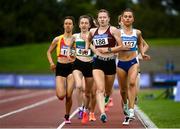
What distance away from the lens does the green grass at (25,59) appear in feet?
211

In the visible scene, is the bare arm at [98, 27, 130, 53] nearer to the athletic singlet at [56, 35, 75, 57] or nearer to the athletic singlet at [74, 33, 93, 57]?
the athletic singlet at [74, 33, 93, 57]

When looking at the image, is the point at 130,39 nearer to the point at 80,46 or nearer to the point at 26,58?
the point at 80,46

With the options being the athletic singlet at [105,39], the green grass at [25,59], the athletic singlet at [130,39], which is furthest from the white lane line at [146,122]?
the green grass at [25,59]

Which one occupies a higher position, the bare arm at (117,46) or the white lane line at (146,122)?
the bare arm at (117,46)

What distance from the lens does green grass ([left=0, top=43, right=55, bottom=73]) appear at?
211 feet

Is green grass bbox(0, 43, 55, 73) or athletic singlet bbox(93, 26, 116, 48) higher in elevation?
athletic singlet bbox(93, 26, 116, 48)

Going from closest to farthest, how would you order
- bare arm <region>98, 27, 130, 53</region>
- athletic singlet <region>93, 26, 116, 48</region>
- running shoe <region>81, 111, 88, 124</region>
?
bare arm <region>98, 27, 130, 53</region> < athletic singlet <region>93, 26, 116, 48</region> < running shoe <region>81, 111, 88, 124</region>

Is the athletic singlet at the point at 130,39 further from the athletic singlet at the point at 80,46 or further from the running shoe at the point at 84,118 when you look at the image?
the running shoe at the point at 84,118

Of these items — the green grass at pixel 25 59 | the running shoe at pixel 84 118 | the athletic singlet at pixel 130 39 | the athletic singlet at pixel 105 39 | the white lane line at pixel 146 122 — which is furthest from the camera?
the green grass at pixel 25 59

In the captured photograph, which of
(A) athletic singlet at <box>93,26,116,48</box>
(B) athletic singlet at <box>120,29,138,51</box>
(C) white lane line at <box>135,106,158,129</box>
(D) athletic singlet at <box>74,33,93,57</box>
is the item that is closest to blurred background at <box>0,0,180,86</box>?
(C) white lane line at <box>135,106,158,129</box>

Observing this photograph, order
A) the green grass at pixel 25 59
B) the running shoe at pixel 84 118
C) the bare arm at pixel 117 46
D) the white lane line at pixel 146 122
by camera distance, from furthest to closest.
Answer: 1. the green grass at pixel 25 59
2. the running shoe at pixel 84 118
3. the bare arm at pixel 117 46
4. the white lane line at pixel 146 122

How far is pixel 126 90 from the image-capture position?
1600 cm

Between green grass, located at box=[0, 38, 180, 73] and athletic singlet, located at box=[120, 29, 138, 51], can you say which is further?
green grass, located at box=[0, 38, 180, 73]

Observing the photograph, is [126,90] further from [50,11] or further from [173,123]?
[50,11]
